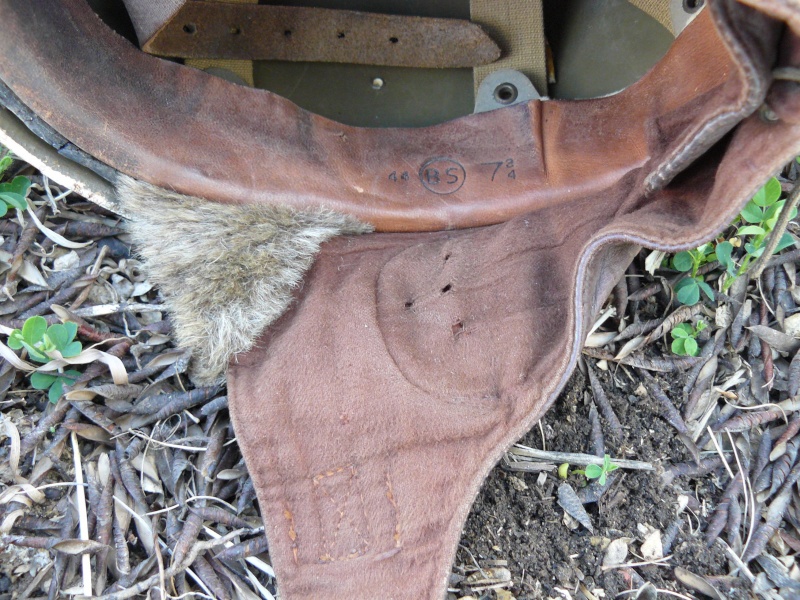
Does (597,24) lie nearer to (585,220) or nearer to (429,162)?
(429,162)

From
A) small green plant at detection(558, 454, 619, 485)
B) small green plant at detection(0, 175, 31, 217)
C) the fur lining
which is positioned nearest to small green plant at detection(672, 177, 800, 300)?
small green plant at detection(558, 454, 619, 485)

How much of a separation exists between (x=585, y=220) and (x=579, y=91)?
673 millimetres

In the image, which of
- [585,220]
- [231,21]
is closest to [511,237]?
[585,220]

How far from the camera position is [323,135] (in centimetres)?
143

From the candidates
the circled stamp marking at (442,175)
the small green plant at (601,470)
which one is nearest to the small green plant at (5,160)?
the circled stamp marking at (442,175)

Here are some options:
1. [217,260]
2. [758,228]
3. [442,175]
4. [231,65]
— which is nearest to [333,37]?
[231,65]

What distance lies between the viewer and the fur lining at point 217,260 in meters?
1.17

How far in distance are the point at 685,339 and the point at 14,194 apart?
4.47 feet

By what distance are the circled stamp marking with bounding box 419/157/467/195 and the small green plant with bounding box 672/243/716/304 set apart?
0.48 metres

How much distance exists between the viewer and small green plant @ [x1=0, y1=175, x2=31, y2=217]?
128 centimetres

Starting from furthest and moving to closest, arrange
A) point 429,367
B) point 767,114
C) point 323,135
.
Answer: point 323,135 < point 429,367 < point 767,114

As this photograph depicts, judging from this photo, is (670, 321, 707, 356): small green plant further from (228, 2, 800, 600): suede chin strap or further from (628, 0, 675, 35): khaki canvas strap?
(628, 0, 675, 35): khaki canvas strap

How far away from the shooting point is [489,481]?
3.79 ft

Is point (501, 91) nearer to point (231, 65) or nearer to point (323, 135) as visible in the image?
point (323, 135)
